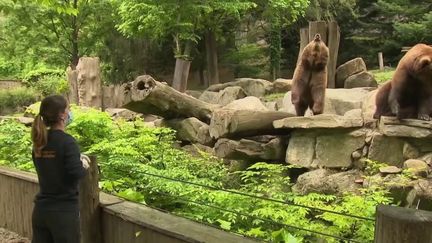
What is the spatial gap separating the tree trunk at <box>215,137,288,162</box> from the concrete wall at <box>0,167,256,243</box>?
3.67 m

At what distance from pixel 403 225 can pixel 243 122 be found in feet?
18.5

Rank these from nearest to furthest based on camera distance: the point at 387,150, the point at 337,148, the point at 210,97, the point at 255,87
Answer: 1. the point at 387,150
2. the point at 337,148
3. the point at 210,97
4. the point at 255,87

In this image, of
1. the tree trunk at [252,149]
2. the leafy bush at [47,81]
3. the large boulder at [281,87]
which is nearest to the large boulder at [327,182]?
the tree trunk at [252,149]

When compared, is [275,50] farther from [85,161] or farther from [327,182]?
[85,161]

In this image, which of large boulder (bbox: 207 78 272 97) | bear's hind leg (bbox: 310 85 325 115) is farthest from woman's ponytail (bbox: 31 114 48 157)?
large boulder (bbox: 207 78 272 97)

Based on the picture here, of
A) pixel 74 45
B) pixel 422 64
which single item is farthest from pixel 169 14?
pixel 422 64

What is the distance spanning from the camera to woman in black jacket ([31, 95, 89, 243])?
10.1 ft

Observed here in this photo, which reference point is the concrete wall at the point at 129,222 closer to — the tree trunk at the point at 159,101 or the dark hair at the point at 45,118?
the dark hair at the point at 45,118

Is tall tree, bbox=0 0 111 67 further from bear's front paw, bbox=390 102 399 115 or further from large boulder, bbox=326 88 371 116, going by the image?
bear's front paw, bbox=390 102 399 115

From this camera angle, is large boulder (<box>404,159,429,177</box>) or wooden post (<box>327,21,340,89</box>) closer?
large boulder (<box>404,159,429,177</box>)

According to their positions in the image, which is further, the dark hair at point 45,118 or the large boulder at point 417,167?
the large boulder at point 417,167

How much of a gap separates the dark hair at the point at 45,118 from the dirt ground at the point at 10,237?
2.34m

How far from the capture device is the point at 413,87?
6695 mm

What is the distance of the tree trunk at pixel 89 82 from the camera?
40.3ft
